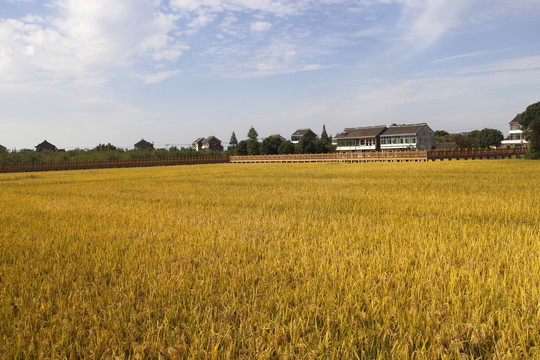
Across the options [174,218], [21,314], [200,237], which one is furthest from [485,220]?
[21,314]

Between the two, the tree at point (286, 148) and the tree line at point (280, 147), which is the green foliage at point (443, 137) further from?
the tree at point (286, 148)

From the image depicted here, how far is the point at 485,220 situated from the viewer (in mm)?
6910

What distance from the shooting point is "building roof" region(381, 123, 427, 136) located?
88500mm

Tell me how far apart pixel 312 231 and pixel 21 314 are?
4231mm

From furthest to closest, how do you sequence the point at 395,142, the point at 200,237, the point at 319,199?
1. the point at 395,142
2. the point at 319,199
3. the point at 200,237

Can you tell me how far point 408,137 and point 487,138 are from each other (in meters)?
34.1

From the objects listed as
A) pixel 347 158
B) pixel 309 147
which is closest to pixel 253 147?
pixel 309 147

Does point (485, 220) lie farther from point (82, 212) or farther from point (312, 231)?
point (82, 212)

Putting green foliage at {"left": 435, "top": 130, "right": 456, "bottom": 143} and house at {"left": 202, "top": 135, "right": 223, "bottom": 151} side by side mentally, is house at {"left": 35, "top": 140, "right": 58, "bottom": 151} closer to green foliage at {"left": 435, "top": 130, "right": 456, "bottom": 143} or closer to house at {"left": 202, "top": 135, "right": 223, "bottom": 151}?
house at {"left": 202, "top": 135, "right": 223, "bottom": 151}

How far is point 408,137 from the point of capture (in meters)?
89.1

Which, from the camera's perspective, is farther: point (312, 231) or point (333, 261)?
point (312, 231)

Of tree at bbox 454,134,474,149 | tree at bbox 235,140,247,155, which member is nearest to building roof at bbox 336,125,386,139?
tree at bbox 235,140,247,155

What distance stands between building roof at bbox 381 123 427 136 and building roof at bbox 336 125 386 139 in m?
1.92

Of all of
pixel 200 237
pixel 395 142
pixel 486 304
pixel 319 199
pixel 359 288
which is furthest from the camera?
pixel 395 142
